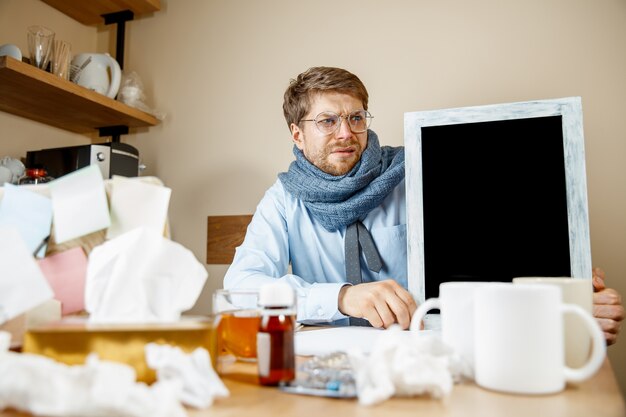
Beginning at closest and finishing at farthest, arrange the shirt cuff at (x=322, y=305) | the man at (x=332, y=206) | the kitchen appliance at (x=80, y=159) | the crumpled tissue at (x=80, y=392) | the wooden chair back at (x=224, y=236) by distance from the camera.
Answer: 1. the crumpled tissue at (x=80, y=392)
2. the shirt cuff at (x=322, y=305)
3. the man at (x=332, y=206)
4. the kitchen appliance at (x=80, y=159)
5. the wooden chair back at (x=224, y=236)

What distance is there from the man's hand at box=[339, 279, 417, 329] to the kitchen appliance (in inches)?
48.6

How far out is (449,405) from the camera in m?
0.39

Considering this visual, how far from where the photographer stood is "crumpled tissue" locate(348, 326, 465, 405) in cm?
40

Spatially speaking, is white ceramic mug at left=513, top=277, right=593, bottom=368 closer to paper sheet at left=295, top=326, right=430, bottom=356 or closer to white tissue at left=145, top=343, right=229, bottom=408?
paper sheet at left=295, top=326, right=430, bottom=356

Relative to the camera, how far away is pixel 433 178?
816 mm

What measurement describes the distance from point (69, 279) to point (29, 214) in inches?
3.7

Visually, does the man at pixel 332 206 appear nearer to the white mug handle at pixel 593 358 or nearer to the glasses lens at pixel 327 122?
the glasses lens at pixel 327 122

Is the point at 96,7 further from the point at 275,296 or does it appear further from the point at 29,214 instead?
the point at 275,296

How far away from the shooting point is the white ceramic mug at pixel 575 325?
474 mm

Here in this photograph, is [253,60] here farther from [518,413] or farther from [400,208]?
[518,413]

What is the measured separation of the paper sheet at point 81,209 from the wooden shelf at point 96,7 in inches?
73.6

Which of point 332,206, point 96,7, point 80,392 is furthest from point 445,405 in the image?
point 96,7

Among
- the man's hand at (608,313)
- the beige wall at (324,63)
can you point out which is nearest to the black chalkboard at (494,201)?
the man's hand at (608,313)

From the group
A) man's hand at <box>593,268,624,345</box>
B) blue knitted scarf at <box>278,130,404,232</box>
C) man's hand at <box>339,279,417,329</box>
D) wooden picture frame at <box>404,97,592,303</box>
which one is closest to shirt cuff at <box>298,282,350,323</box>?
man's hand at <box>339,279,417,329</box>
